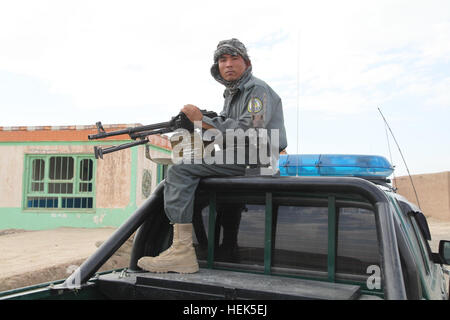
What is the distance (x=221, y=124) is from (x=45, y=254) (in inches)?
300

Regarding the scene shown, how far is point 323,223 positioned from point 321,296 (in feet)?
1.39

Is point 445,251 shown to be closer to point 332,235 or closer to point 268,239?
point 332,235

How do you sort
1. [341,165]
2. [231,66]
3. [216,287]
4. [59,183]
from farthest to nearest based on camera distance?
[59,183] → [341,165] → [231,66] → [216,287]

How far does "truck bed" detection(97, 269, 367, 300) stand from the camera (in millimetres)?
1617

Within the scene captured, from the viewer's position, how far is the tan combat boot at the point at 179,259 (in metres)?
1.98

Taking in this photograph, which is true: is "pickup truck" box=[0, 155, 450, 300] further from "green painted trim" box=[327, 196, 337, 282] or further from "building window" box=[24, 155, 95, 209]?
"building window" box=[24, 155, 95, 209]

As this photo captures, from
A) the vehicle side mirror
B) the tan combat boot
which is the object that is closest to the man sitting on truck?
the tan combat boot

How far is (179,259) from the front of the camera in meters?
1.99

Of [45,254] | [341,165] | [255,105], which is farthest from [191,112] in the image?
[45,254]

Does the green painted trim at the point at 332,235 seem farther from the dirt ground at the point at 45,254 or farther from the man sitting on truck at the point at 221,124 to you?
the dirt ground at the point at 45,254

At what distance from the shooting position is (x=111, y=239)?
2.06 meters

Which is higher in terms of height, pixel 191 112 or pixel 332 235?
pixel 191 112

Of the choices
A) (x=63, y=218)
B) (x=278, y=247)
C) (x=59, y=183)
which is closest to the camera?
(x=278, y=247)

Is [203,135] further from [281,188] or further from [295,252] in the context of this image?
[295,252]
